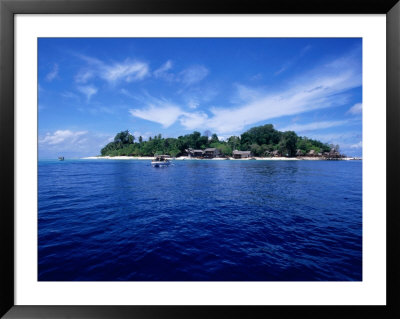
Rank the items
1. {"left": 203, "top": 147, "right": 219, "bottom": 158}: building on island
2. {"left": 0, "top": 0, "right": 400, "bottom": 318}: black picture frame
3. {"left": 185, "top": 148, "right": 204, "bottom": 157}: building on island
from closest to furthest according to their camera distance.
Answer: {"left": 0, "top": 0, "right": 400, "bottom": 318}: black picture frame, {"left": 203, "top": 147, "right": 219, "bottom": 158}: building on island, {"left": 185, "top": 148, "right": 204, "bottom": 157}: building on island

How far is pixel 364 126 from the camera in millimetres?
1464

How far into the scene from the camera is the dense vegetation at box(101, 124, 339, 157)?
115 ft

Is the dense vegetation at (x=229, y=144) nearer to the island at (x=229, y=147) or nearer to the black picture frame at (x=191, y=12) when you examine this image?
the island at (x=229, y=147)

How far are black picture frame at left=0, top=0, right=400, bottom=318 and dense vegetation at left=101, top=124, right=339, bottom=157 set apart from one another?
3310cm

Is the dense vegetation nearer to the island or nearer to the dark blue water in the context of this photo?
the island

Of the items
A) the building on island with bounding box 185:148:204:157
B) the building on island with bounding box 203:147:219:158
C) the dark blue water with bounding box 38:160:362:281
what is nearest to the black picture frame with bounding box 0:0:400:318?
the dark blue water with bounding box 38:160:362:281

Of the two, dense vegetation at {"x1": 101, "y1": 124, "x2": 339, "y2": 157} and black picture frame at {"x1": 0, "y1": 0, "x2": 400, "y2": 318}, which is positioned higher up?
dense vegetation at {"x1": 101, "y1": 124, "x2": 339, "y2": 157}

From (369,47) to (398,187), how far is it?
4.29 feet

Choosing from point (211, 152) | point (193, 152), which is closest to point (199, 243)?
point (193, 152)

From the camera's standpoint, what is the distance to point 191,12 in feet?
4.25

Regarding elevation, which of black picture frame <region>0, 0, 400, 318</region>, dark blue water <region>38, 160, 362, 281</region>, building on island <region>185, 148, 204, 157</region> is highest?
building on island <region>185, 148, 204, 157</region>

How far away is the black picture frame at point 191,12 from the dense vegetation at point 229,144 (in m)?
33.1

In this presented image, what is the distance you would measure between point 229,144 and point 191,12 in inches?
1692

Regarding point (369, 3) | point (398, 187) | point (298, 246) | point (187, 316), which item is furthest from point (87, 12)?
point (298, 246)
